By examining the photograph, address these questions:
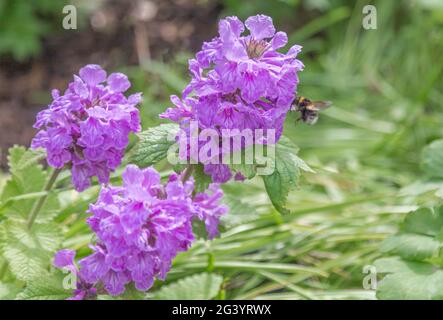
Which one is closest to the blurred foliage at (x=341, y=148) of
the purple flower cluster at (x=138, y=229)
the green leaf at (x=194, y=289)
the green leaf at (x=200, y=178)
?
the green leaf at (x=194, y=289)

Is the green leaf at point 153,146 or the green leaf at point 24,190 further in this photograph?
the green leaf at point 24,190

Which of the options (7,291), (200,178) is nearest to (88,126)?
(200,178)

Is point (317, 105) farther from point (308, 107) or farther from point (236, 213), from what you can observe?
point (236, 213)

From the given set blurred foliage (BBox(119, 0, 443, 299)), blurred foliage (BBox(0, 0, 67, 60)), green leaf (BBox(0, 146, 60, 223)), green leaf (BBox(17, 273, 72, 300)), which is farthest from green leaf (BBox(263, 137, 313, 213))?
blurred foliage (BBox(0, 0, 67, 60))

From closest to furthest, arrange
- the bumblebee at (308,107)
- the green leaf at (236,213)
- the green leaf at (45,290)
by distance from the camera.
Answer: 1. the green leaf at (45,290)
2. the bumblebee at (308,107)
3. the green leaf at (236,213)

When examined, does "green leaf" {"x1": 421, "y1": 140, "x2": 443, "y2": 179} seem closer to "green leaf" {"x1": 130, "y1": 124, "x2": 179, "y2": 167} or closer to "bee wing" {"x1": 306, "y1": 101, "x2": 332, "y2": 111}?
"bee wing" {"x1": 306, "y1": 101, "x2": 332, "y2": 111}

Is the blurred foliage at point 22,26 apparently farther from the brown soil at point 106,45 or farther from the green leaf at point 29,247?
the green leaf at point 29,247
